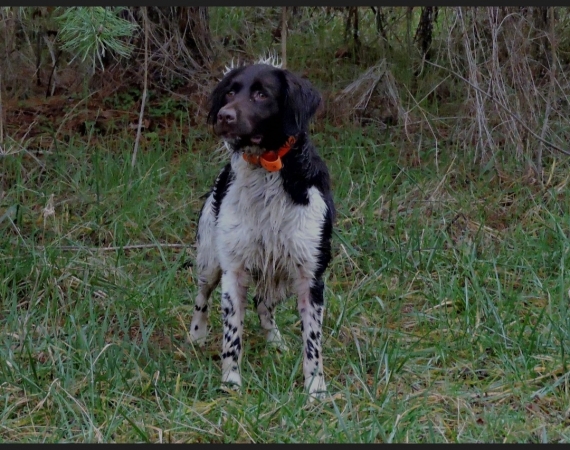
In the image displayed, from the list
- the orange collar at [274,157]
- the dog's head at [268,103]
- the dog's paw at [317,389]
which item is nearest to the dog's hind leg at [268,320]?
the dog's paw at [317,389]

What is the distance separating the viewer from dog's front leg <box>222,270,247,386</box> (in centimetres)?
406

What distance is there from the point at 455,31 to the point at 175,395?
12.2ft

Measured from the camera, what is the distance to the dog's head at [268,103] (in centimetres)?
392

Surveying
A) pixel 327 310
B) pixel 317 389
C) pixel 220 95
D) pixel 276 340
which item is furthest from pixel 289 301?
pixel 220 95

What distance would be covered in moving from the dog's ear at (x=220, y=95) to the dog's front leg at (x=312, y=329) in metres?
0.83

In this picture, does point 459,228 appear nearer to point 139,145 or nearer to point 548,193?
point 548,193

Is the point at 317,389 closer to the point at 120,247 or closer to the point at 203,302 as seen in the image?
the point at 203,302

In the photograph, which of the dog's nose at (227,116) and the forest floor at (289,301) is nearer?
the forest floor at (289,301)

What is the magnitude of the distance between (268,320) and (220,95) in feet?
3.68

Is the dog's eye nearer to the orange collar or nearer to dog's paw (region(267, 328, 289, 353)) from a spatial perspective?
the orange collar

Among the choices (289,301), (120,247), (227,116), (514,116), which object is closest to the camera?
(227,116)

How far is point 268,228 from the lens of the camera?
13.3 feet

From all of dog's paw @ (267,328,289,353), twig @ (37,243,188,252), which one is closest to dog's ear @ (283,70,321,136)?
dog's paw @ (267,328,289,353)

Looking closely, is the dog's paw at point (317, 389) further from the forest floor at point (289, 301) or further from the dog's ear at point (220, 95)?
the dog's ear at point (220, 95)
